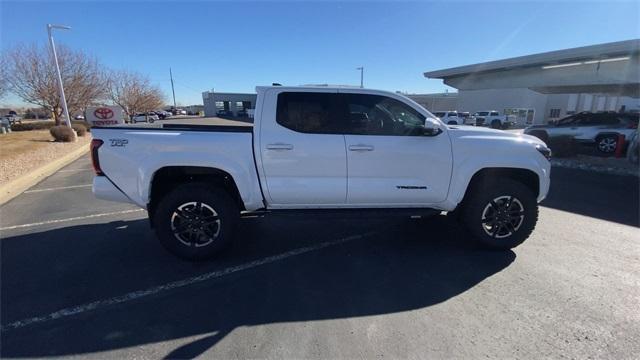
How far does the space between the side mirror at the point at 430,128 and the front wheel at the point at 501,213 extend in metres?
0.94

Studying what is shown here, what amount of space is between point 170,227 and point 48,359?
1.54 metres

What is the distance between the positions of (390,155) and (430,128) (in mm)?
522

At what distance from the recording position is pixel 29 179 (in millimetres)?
7945

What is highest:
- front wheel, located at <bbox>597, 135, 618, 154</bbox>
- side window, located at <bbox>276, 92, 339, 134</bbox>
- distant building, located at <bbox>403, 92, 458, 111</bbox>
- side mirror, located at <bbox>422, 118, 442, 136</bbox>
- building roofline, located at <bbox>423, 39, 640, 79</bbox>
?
building roofline, located at <bbox>423, 39, 640, 79</bbox>

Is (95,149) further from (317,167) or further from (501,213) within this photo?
(501,213)

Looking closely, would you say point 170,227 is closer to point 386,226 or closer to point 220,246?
point 220,246

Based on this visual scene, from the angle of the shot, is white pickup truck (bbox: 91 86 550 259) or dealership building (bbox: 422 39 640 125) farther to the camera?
dealership building (bbox: 422 39 640 125)

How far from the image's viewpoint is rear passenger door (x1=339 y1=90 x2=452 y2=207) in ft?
12.1

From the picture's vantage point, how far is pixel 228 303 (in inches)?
117

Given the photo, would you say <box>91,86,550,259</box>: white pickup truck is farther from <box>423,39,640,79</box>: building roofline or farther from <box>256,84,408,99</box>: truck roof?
<box>423,39,640,79</box>: building roofline

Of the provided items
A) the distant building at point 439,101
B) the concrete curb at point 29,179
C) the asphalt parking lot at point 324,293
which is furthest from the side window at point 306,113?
the distant building at point 439,101

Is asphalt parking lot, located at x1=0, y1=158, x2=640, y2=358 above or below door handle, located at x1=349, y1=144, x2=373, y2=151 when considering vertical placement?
below


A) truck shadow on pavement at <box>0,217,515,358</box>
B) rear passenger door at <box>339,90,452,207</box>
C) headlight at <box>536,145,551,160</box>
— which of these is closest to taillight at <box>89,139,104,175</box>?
truck shadow on pavement at <box>0,217,515,358</box>

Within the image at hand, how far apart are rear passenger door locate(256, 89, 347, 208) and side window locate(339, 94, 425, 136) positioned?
0.18m
